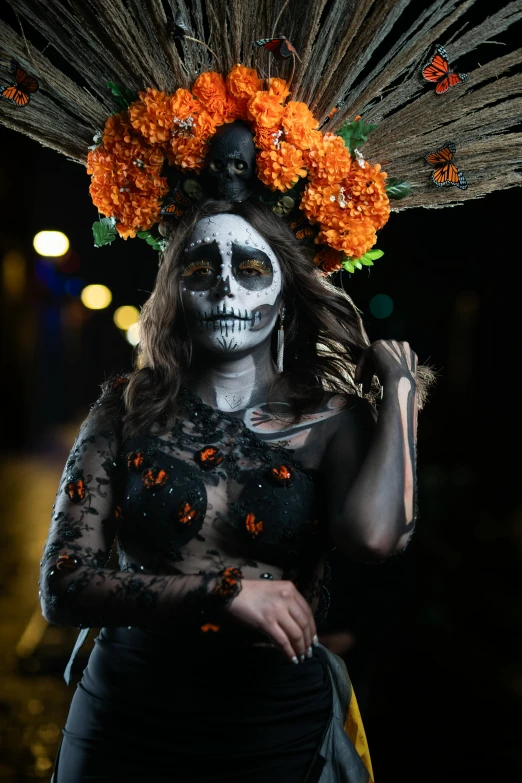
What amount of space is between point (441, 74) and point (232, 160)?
0.53 metres

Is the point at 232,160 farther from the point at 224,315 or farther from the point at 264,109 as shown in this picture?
the point at 224,315

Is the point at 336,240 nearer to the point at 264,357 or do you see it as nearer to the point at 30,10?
the point at 264,357

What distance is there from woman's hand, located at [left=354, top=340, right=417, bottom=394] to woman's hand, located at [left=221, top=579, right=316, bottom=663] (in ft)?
1.64

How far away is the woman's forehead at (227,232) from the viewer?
186 centimetres

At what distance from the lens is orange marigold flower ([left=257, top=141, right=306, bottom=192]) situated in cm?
187

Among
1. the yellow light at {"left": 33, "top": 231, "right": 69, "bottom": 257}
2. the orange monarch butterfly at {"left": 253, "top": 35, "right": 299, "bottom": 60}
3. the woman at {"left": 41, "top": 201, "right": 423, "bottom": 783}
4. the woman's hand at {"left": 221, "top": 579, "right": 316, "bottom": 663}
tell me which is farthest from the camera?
the yellow light at {"left": 33, "top": 231, "right": 69, "bottom": 257}

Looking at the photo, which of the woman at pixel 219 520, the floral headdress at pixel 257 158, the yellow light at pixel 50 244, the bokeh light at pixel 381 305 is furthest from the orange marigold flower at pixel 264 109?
the yellow light at pixel 50 244

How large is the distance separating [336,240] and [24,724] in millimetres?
2759

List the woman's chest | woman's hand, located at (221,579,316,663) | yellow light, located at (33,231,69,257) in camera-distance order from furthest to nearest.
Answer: yellow light, located at (33,231,69,257) → the woman's chest → woman's hand, located at (221,579,316,663)

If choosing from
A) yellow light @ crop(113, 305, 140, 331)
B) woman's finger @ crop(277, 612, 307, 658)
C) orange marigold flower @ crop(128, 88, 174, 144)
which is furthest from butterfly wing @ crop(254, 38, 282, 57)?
yellow light @ crop(113, 305, 140, 331)

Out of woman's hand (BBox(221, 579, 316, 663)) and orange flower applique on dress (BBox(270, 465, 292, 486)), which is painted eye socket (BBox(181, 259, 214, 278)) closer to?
orange flower applique on dress (BBox(270, 465, 292, 486))

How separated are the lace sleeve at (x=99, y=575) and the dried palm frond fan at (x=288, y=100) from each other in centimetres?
63

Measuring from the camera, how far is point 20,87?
6.53ft

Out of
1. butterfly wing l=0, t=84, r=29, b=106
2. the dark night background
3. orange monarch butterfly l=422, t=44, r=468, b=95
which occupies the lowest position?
the dark night background
